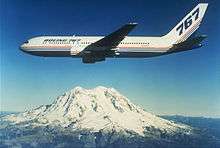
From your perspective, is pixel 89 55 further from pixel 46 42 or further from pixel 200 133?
pixel 200 133

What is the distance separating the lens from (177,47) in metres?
13.9

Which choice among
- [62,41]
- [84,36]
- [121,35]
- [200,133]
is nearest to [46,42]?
[62,41]

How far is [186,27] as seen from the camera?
14352 millimetres

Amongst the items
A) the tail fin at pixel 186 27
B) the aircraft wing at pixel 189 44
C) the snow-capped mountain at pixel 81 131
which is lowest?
the snow-capped mountain at pixel 81 131

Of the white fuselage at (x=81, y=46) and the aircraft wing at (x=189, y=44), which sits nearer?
the aircraft wing at (x=189, y=44)

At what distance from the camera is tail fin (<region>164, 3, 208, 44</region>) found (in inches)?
518

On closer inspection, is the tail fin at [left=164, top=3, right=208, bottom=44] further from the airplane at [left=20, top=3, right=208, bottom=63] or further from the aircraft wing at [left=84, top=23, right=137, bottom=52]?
the aircraft wing at [left=84, top=23, right=137, bottom=52]

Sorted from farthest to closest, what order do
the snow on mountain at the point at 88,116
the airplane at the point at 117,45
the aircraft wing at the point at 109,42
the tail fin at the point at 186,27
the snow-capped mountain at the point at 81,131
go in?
the snow on mountain at the point at 88,116 → the snow-capped mountain at the point at 81,131 → the airplane at the point at 117,45 → the tail fin at the point at 186,27 → the aircraft wing at the point at 109,42

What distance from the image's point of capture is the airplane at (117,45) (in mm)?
13352

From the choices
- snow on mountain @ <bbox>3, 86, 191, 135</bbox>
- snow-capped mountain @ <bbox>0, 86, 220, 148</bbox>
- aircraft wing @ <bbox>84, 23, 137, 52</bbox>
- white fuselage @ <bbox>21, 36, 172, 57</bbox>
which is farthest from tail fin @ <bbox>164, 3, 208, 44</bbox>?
snow on mountain @ <bbox>3, 86, 191, 135</bbox>

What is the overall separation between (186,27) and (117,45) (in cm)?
263

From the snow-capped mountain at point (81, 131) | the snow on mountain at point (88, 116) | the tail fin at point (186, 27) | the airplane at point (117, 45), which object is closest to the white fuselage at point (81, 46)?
the airplane at point (117, 45)

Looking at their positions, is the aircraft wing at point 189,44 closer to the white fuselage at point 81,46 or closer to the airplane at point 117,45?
the airplane at point 117,45

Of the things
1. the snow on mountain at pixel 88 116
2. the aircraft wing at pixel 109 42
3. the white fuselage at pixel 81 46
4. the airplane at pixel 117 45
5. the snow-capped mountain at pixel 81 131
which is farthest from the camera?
the snow on mountain at pixel 88 116
